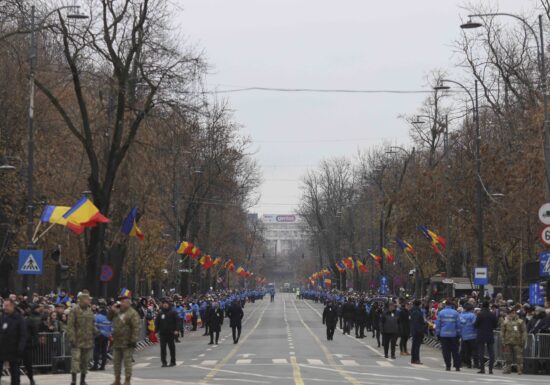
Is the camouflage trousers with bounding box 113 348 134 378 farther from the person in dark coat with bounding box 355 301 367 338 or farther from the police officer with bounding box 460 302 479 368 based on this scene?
the person in dark coat with bounding box 355 301 367 338

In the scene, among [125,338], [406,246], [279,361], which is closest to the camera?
[125,338]

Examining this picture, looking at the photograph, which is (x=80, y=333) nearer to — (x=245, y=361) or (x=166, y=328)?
(x=166, y=328)

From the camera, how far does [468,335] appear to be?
30344mm

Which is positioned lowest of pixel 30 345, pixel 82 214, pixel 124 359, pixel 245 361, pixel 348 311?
pixel 245 361

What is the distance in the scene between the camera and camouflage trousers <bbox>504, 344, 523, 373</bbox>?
28.3 m

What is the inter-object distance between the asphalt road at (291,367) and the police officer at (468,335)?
774 millimetres

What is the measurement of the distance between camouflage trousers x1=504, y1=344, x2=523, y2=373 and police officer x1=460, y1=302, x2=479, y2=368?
1255 millimetres

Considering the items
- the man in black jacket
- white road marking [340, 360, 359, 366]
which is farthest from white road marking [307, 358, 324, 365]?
the man in black jacket

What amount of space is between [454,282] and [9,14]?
34.9 meters

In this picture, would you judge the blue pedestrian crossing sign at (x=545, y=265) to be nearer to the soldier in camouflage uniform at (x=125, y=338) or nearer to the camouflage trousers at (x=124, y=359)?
the soldier in camouflage uniform at (x=125, y=338)

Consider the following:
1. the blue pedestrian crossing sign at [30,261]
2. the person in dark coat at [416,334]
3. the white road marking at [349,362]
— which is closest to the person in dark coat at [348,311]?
the person in dark coat at [416,334]

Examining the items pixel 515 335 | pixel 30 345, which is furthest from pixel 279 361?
pixel 30 345

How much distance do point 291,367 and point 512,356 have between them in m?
5.49

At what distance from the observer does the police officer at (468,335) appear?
30.1m
